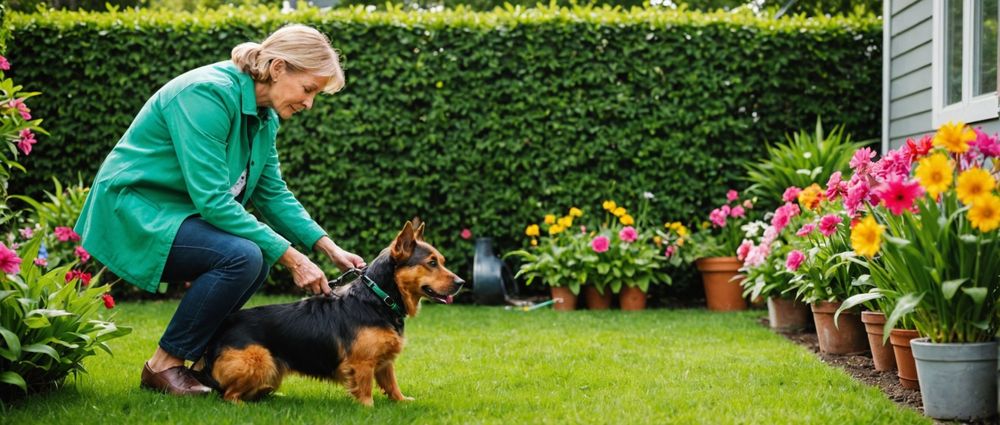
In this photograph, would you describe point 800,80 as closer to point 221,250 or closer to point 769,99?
point 769,99

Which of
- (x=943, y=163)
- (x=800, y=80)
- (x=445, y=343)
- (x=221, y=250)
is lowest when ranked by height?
(x=445, y=343)

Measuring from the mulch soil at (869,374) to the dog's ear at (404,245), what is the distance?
2113 mm

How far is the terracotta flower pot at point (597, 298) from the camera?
762 cm

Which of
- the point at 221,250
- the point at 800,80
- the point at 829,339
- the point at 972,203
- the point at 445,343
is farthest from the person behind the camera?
the point at 800,80

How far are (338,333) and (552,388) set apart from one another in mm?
1027

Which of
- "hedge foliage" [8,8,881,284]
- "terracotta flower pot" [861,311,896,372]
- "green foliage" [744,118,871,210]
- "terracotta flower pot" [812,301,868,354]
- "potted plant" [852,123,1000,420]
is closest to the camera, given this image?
"potted plant" [852,123,1000,420]

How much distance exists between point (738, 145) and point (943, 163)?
4857 millimetres

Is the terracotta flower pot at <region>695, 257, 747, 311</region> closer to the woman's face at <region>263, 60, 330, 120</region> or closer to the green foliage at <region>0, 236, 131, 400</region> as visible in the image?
the woman's face at <region>263, 60, 330, 120</region>

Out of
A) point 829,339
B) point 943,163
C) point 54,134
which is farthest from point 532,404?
point 54,134

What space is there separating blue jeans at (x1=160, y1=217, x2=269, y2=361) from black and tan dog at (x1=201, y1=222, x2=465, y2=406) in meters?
0.11

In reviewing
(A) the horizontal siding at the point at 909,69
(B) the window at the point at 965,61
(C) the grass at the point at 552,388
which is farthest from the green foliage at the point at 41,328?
(A) the horizontal siding at the point at 909,69

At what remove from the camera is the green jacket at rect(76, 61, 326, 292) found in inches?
140

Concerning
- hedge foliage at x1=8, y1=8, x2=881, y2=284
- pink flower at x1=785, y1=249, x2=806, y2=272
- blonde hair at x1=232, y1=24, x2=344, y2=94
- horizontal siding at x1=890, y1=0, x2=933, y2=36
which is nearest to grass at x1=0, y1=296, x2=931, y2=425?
pink flower at x1=785, y1=249, x2=806, y2=272

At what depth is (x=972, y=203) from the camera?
300 cm
